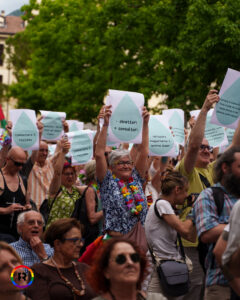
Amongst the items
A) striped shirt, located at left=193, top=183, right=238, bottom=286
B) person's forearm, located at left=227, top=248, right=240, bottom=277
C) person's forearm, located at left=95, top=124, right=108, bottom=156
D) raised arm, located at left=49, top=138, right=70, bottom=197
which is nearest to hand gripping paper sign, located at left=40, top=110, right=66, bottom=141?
raised arm, located at left=49, top=138, right=70, bottom=197

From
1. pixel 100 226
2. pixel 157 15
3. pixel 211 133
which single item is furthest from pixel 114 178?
pixel 157 15

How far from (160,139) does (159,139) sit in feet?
0.04

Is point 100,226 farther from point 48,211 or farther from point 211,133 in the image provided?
point 211,133

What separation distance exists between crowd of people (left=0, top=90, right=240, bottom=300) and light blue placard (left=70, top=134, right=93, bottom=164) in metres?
0.68

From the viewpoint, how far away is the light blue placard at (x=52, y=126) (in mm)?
9742

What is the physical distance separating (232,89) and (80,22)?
67.1 feet

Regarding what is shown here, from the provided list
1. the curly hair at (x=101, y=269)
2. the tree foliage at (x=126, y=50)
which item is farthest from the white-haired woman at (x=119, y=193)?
the tree foliage at (x=126, y=50)

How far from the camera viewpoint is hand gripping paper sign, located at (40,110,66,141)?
9742 mm

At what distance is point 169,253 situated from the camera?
5789mm

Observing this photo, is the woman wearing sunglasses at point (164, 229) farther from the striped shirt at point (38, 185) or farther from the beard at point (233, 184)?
the striped shirt at point (38, 185)

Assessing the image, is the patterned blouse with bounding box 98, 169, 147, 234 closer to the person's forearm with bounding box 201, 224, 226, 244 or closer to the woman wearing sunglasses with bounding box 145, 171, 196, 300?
the woman wearing sunglasses with bounding box 145, 171, 196, 300

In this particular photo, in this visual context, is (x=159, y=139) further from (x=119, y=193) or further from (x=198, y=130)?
(x=198, y=130)

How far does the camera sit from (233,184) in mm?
4285

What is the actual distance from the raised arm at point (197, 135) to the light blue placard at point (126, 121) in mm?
994
